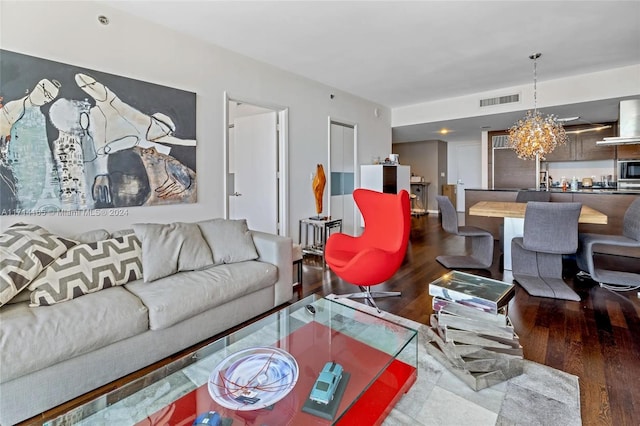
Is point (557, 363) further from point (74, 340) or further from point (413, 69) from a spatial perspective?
point (413, 69)

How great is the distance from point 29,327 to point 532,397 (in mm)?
2585

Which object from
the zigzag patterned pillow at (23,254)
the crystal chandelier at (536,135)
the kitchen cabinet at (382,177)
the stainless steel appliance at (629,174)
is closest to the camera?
the zigzag patterned pillow at (23,254)

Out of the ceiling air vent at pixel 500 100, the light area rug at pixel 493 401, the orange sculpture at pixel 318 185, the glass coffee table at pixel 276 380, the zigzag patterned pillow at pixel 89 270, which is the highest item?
the ceiling air vent at pixel 500 100

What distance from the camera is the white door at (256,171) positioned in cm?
440

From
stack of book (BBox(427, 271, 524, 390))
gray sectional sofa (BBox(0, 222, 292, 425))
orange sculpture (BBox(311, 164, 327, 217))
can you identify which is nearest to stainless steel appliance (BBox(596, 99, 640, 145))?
stack of book (BBox(427, 271, 524, 390))

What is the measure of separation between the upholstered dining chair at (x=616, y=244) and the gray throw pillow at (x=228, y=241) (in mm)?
3338

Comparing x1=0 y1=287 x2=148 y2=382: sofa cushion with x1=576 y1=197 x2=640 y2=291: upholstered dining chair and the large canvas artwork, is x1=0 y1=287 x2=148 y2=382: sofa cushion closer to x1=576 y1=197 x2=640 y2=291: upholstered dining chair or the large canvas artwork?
the large canvas artwork

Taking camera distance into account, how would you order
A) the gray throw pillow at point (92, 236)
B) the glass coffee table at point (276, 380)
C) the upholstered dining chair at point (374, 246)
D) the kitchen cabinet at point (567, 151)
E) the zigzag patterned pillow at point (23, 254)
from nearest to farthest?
the glass coffee table at point (276, 380) < the zigzag patterned pillow at point (23, 254) < the gray throw pillow at point (92, 236) < the upholstered dining chair at point (374, 246) < the kitchen cabinet at point (567, 151)

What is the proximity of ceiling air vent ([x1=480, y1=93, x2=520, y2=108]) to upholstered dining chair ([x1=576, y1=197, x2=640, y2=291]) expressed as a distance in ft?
8.28

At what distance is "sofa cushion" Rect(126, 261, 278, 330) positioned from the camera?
198cm

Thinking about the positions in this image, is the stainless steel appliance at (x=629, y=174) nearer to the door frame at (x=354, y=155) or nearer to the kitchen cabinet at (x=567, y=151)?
the kitchen cabinet at (x=567, y=151)

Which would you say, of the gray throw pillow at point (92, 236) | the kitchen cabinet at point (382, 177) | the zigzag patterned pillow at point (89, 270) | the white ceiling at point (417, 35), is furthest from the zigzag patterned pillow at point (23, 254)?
the kitchen cabinet at point (382, 177)

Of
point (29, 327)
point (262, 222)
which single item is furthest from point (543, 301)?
point (29, 327)

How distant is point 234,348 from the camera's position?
163 centimetres
